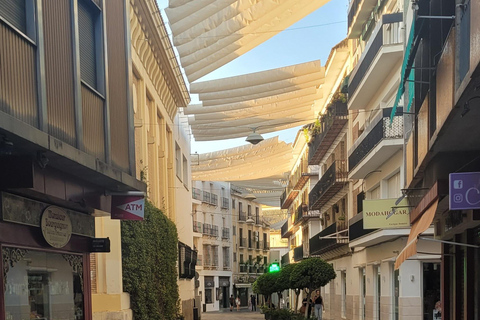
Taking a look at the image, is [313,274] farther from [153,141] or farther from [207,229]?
[207,229]

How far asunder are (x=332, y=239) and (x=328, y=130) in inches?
229

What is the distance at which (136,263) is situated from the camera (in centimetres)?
1891

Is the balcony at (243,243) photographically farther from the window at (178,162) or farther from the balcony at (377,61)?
the balcony at (377,61)

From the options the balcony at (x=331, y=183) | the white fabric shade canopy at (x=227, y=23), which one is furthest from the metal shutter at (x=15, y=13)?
the balcony at (x=331, y=183)

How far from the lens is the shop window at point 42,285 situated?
8172mm

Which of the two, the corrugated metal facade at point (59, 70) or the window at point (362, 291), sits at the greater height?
the corrugated metal facade at point (59, 70)

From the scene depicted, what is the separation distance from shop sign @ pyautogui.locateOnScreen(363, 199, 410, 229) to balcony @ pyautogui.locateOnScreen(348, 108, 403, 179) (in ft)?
19.3

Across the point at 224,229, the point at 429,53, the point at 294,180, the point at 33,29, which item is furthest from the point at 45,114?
the point at 224,229

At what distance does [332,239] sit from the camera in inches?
1486

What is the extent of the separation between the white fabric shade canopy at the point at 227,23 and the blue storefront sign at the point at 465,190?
473 inches

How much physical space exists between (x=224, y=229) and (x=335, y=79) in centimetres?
4580

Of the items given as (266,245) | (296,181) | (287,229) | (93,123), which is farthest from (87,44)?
(266,245)

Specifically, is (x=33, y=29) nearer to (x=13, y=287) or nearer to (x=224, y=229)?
(x=13, y=287)

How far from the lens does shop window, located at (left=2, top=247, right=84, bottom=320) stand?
8.17 metres
